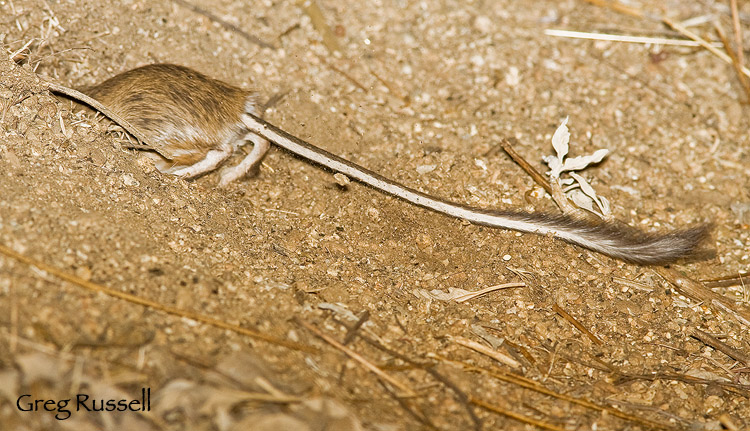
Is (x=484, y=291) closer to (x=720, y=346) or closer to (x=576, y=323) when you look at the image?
(x=576, y=323)

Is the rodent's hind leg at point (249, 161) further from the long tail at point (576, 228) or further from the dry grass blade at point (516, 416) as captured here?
the dry grass blade at point (516, 416)

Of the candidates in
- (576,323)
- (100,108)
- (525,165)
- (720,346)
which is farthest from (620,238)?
(100,108)

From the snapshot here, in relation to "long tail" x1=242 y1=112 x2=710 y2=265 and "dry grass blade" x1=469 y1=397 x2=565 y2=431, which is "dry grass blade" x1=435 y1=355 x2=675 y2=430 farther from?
"long tail" x1=242 y1=112 x2=710 y2=265

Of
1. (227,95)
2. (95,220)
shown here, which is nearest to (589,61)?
(227,95)

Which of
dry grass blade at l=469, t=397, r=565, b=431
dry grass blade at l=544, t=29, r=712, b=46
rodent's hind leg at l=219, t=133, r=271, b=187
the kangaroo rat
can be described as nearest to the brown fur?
the kangaroo rat

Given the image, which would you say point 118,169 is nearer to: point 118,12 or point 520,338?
point 118,12

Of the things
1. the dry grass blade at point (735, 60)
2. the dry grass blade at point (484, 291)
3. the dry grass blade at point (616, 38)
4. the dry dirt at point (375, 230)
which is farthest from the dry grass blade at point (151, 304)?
the dry grass blade at point (735, 60)

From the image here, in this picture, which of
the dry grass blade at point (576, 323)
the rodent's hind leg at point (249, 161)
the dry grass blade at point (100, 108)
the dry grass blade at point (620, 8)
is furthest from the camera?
the dry grass blade at point (620, 8)
